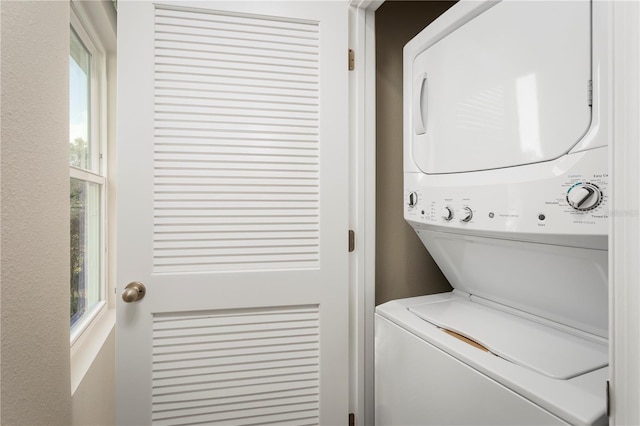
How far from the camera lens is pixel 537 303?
1036mm

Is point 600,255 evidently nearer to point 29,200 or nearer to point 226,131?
point 226,131

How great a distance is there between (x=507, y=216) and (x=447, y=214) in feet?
0.70

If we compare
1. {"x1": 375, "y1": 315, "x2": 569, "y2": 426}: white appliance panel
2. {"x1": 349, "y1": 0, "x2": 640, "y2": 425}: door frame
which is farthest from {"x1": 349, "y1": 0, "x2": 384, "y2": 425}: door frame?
{"x1": 349, "y1": 0, "x2": 640, "y2": 425}: door frame

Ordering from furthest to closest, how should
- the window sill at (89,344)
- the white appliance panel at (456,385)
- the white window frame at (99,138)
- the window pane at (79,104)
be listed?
the white window frame at (99,138) → the window pane at (79,104) → the window sill at (89,344) → the white appliance panel at (456,385)

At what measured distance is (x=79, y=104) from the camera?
5.66 ft

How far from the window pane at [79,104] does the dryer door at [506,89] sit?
160 centimetres

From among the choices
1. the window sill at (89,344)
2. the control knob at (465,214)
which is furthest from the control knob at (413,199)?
the window sill at (89,344)

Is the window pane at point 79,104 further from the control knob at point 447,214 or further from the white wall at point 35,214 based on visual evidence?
the control knob at point 447,214

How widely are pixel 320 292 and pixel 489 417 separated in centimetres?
76

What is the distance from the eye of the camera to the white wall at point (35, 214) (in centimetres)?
76

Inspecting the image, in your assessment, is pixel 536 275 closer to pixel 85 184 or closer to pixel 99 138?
pixel 85 184

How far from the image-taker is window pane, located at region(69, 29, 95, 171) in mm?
1626

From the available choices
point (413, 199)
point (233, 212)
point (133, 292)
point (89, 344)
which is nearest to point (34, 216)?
point (133, 292)

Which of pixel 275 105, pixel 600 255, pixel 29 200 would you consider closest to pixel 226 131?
pixel 275 105
